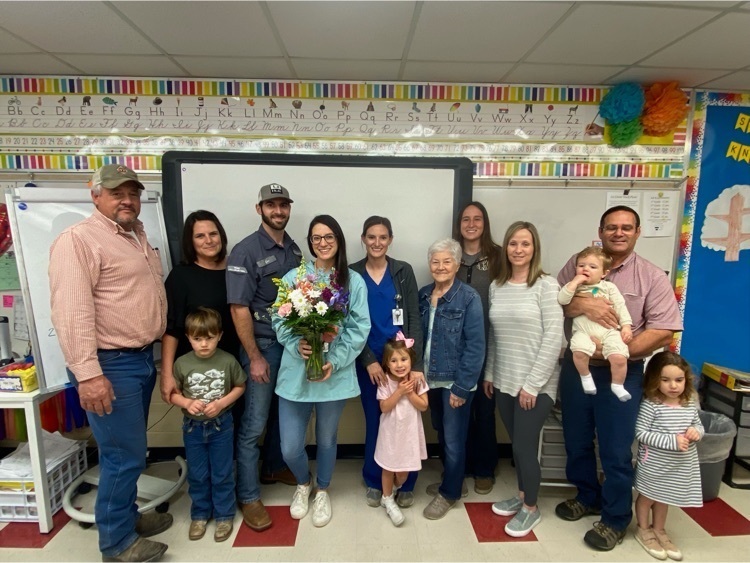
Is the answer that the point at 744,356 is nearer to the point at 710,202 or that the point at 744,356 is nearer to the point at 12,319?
the point at 710,202

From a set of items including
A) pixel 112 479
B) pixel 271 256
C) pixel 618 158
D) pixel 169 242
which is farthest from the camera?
pixel 618 158

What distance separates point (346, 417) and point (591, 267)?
187 cm

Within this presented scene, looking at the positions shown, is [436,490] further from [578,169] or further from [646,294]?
[578,169]

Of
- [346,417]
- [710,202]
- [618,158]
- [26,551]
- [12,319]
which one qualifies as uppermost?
[618,158]

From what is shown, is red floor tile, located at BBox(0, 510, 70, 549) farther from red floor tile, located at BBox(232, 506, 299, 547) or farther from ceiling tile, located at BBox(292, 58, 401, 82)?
ceiling tile, located at BBox(292, 58, 401, 82)

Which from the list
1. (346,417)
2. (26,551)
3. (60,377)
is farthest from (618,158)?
(26,551)

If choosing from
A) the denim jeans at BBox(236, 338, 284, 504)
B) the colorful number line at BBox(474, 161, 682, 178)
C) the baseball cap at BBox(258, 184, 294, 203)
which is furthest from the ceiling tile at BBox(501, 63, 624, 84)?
the denim jeans at BBox(236, 338, 284, 504)

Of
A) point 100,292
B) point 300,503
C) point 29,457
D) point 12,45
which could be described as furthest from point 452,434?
point 12,45

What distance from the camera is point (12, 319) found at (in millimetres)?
2637

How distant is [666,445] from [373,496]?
1516 mm

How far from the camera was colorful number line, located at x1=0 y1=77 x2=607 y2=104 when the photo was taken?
2570mm

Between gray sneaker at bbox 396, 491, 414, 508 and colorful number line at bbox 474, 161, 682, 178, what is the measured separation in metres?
2.07

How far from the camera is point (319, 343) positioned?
1943mm

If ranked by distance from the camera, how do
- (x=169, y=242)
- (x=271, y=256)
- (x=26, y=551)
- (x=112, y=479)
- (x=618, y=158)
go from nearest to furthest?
1. (x=112, y=479)
2. (x=26, y=551)
3. (x=271, y=256)
4. (x=169, y=242)
5. (x=618, y=158)
